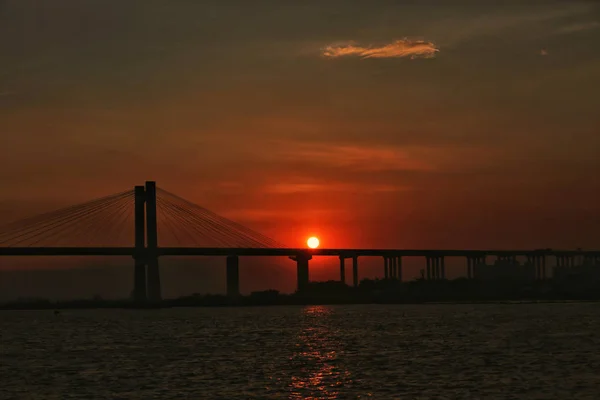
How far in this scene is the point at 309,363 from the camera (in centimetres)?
5188

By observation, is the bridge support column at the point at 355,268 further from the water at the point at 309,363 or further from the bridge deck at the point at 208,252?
the water at the point at 309,363

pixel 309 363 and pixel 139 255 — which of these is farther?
pixel 139 255

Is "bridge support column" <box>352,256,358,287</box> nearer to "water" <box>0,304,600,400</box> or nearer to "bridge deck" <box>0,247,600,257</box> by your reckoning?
"bridge deck" <box>0,247,600,257</box>

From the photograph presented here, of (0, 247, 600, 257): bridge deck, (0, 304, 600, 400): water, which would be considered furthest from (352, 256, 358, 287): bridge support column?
(0, 304, 600, 400): water

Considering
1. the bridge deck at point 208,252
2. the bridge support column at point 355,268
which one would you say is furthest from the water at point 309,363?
the bridge support column at point 355,268

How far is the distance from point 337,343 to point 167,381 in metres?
24.3

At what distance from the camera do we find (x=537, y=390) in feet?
129

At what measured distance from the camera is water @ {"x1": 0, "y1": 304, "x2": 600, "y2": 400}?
132ft

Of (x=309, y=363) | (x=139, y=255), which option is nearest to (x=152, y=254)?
(x=139, y=255)

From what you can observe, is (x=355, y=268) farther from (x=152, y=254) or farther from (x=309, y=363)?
(x=309, y=363)

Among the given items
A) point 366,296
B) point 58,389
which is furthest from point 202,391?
point 366,296

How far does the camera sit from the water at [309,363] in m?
40.1

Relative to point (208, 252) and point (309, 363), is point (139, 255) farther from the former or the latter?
point (309, 363)

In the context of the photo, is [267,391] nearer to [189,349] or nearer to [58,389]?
[58,389]
